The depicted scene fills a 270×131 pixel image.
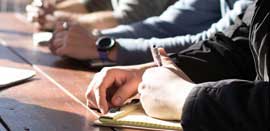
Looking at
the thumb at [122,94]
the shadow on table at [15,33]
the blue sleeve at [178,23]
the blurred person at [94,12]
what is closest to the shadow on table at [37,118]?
the thumb at [122,94]

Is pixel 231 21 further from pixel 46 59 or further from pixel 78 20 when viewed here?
pixel 78 20

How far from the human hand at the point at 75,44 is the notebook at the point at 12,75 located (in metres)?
0.22

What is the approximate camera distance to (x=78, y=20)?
7.20 feet

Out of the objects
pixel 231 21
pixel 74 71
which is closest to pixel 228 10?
pixel 231 21

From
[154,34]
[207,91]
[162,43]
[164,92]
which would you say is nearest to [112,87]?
[164,92]

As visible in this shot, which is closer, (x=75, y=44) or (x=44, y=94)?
(x=44, y=94)

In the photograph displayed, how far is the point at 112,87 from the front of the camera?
3.83 ft

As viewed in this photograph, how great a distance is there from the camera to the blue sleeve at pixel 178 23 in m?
1.73

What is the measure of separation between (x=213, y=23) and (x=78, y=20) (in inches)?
25.5

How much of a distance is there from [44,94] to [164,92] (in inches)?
11.0

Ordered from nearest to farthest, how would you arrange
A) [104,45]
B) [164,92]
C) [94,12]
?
[164,92]
[104,45]
[94,12]

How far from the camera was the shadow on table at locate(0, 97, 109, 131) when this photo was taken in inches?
36.5

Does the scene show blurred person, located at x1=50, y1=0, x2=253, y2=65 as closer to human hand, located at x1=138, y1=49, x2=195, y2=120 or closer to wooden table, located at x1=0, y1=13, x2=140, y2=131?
wooden table, located at x1=0, y1=13, x2=140, y2=131

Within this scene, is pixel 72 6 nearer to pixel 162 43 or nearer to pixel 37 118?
pixel 162 43
